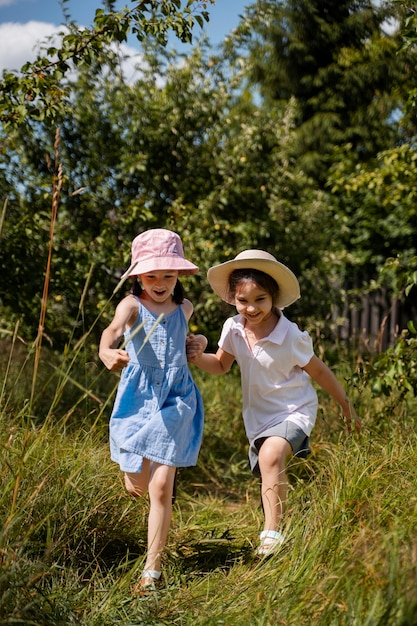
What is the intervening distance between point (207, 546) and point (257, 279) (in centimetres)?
120

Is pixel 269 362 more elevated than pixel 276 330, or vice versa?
pixel 276 330

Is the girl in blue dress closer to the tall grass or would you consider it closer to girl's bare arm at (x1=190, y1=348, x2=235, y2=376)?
the tall grass

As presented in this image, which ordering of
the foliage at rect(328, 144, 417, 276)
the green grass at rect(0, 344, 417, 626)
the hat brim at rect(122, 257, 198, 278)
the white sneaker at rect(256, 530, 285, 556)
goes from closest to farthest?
the green grass at rect(0, 344, 417, 626) < the white sneaker at rect(256, 530, 285, 556) < the hat brim at rect(122, 257, 198, 278) < the foliage at rect(328, 144, 417, 276)

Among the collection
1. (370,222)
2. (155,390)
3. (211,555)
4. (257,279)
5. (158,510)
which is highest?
(370,222)

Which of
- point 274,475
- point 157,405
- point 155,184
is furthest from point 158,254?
point 155,184

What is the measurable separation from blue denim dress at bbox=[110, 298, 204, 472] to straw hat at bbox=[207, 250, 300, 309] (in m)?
0.39

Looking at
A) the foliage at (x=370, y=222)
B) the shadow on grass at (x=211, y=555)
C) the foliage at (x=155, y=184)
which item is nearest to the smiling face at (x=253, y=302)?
the shadow on grass at (x=211, y=555)

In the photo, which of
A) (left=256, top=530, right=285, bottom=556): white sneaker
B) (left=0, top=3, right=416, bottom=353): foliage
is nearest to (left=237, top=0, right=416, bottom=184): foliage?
(left=0, top=3, right=416, bottom=353): foliage

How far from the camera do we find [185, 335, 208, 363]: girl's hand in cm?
327

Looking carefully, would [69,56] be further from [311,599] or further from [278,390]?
[311,599]

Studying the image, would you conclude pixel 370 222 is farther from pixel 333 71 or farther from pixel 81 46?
pixel 81 46

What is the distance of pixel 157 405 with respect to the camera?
3.06 meters

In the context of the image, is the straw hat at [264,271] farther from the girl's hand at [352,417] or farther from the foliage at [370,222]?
the foliage at [370,222]

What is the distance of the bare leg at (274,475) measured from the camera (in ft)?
10.4
